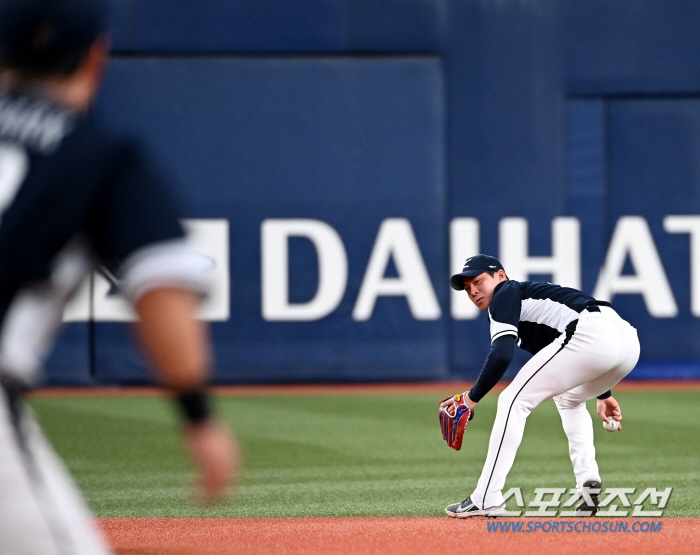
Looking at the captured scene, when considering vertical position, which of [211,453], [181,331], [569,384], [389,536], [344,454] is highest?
[181,331]

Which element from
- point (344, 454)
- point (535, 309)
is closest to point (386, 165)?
point (344, 454)

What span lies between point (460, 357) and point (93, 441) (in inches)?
250

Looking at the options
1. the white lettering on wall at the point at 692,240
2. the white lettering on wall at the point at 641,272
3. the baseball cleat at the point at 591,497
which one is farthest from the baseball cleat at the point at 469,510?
the white lettering on wall at the point at 692,240

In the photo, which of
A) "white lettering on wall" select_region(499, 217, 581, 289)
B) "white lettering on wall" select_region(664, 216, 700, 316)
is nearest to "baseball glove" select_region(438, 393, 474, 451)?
"white lettering on wall" select_region(499, 217, 581, 289)

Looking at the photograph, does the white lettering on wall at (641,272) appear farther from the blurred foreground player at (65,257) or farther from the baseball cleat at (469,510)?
the blurred foreground player at (65,257)

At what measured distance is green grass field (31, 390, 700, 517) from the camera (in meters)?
6.93

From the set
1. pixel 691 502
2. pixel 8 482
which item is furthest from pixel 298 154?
pixel 8 482

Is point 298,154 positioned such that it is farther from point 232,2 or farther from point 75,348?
point 75,348

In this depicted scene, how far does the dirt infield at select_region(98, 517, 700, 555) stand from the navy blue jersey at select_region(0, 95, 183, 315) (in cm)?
342

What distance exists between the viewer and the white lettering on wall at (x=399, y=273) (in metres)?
14.5

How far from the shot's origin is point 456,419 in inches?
236

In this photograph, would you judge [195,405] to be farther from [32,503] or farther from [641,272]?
[641,272]

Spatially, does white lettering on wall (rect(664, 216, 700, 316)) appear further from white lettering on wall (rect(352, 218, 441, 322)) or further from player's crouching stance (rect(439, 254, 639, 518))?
player's crouching stance (rect(439, 254, 639, 518))

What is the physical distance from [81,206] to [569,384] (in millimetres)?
4237
